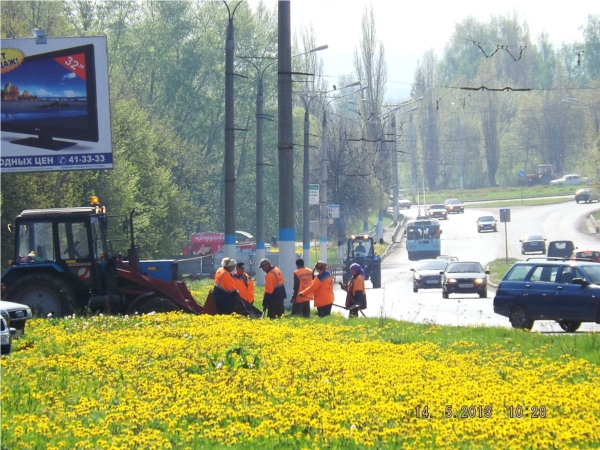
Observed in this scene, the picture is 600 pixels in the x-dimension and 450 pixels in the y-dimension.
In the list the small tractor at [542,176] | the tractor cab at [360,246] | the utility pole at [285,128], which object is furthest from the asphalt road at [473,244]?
the small tractor at [542,176]

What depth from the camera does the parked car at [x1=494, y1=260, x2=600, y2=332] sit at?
760 inches

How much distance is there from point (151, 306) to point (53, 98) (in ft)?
25.3

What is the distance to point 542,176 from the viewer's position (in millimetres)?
113750

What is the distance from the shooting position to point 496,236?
248ft

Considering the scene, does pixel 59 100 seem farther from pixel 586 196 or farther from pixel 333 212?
pixel 586 196

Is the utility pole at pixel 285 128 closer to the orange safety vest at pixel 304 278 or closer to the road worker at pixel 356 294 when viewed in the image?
the orange safety vest at pixel 304 278

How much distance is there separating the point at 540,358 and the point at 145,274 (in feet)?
31.8

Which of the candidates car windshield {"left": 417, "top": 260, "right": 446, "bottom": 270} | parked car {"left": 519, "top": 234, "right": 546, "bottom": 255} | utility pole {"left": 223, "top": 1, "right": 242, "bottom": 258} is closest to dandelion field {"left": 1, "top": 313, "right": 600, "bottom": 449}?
utility pole {"left": 223, "top": 1, "right": 242, "bottom": 258}

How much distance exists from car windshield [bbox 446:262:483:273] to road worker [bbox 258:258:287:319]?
18351mm

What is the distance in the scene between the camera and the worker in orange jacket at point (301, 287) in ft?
68.3

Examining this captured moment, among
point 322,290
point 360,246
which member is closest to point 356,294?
point 322,290

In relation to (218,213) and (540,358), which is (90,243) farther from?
(218,213)

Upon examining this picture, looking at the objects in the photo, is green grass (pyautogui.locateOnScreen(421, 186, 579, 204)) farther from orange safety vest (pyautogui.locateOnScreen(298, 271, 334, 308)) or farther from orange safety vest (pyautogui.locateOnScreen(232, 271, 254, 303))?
orange safety vest (pyautogui.locateOnScreen(298, 271, 334, 308))

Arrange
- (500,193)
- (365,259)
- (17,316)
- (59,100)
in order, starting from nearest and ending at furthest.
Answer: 1. (17,316)
2. (59,100)
3. (365,259)
4. (500,193)
